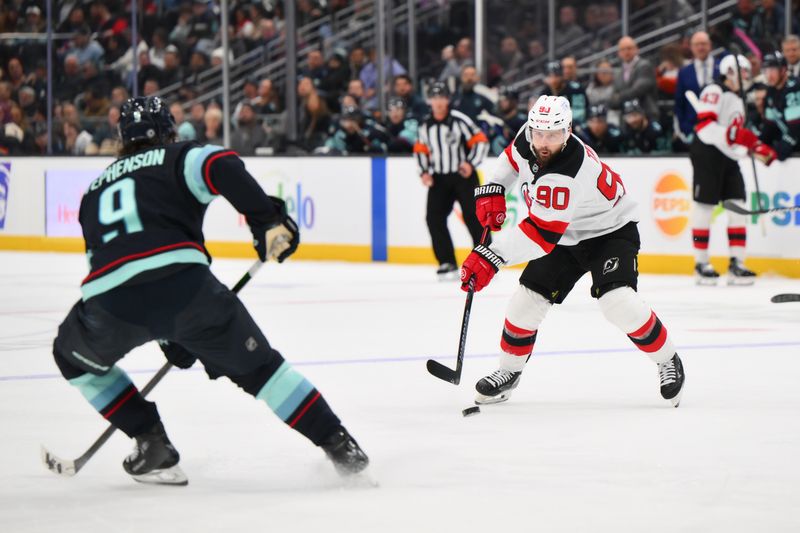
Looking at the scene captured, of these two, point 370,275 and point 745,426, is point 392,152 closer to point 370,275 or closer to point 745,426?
point 370,275

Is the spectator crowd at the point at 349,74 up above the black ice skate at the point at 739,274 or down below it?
above

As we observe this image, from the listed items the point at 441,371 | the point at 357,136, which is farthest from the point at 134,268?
the point at 357,136

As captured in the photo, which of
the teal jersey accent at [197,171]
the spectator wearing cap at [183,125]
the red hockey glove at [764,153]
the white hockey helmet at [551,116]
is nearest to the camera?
the teal jersey accent at [197,171]

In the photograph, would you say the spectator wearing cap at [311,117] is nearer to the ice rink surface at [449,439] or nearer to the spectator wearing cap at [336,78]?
the spectator wearing cap at [336,78]

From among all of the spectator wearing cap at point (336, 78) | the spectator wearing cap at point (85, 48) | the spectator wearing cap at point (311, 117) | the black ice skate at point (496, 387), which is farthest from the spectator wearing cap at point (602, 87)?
the black ice skate at point (496, 387)

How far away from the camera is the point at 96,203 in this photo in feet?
10.8

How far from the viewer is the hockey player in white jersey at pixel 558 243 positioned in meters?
4.22

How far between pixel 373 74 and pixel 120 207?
8658 millimetres

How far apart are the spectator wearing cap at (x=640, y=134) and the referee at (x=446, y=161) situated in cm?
103

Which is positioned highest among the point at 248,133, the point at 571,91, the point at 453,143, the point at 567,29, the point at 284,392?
the point at 567,29

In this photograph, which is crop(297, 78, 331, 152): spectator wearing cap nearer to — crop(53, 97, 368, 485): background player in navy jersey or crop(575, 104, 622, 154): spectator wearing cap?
crop(575, 104, 622, 154): spectator wearing cap

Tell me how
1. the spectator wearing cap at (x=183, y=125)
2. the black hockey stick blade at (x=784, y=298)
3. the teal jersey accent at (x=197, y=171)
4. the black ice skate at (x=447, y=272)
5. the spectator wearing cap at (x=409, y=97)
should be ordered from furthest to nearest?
the spectator wearing cap at (x=183, y=125) → the spectator wearing cap at (x=409, y=97) → the black ice skate at (x=447, y=272) → the black hockey stick blade at (x=784, y=298) → the teal jersey accent at (x=197, y=171)

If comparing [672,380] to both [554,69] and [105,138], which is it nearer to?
[554,69]

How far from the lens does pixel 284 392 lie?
10.8 ft
